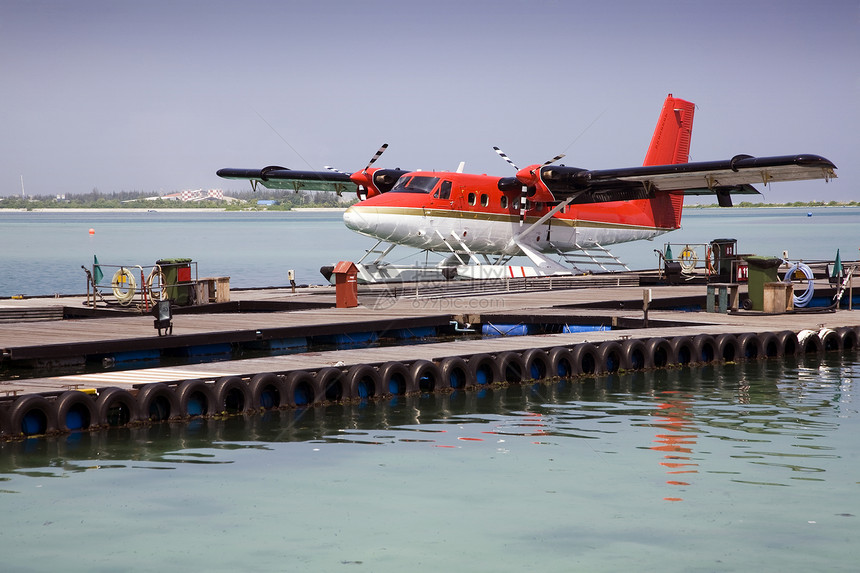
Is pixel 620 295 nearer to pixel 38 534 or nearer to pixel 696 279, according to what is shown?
pixel 696 279

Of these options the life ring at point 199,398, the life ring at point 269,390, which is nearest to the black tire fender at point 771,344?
the life ring at point 269,390

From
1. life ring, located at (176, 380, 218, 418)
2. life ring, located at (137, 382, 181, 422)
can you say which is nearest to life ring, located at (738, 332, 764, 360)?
life ring, located at (176, 380, 218, 418)

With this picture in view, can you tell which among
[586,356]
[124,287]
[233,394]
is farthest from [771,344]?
[124,287]

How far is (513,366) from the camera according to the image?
692 inches

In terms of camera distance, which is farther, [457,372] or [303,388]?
[457,372]

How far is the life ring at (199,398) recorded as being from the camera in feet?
45.9

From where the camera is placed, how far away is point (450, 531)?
9.52 meters

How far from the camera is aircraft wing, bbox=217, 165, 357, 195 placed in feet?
119

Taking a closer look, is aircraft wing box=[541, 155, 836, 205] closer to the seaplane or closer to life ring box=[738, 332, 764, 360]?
the seaplane

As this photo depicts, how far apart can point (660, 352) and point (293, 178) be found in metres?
20.7

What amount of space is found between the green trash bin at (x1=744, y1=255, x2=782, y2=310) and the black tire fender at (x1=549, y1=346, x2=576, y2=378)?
7.25 m

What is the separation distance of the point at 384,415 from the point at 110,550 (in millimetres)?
6381

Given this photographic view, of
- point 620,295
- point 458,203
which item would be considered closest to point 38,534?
point 620,295

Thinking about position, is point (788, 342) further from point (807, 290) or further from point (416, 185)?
point (416, 185)
